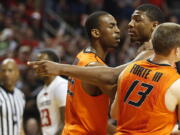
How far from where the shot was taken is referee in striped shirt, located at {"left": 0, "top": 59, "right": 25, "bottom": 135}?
6673 mm

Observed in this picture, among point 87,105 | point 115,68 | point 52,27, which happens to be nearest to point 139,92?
point 115,68

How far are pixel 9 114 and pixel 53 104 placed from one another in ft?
2.87

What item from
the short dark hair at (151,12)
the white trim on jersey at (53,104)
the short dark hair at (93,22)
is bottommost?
the white trim on jersey at (53,104)

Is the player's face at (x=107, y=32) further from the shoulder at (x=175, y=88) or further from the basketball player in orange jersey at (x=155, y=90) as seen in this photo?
the shoulder at (x=175, y=88)

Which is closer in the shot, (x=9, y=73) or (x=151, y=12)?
(x=151, y=12)

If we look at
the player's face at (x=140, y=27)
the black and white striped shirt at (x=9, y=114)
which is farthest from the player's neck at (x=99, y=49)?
the black and white striped shirt at (x=9, y=114)

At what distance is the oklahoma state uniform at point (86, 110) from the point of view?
4.62 metres

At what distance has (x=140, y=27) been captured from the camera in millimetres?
4797

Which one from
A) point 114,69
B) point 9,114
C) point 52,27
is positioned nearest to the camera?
point 114,69

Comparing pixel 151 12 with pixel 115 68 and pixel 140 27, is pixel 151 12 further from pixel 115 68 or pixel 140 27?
pixel 115 68

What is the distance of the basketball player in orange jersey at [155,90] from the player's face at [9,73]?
10.6 feet

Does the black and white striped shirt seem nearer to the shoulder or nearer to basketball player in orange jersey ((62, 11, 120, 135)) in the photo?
basketball player in orange jersey ((62, 11, 120, 135))

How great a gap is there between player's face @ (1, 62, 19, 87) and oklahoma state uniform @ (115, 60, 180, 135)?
3.23 meters

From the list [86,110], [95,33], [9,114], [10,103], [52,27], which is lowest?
[52,27]
